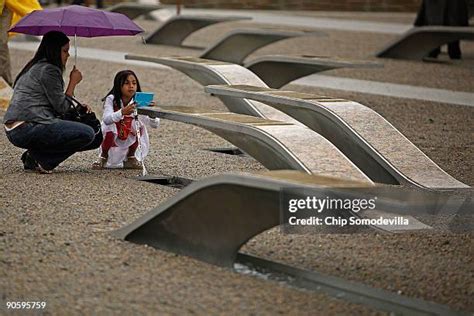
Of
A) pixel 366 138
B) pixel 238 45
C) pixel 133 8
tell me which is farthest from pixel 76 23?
pixel 133 8

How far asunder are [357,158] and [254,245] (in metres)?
1.85

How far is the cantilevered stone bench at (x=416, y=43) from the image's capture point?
15342 mm

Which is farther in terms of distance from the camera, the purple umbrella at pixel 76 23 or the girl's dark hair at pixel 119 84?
the girl's dark hair at pixel 119 84

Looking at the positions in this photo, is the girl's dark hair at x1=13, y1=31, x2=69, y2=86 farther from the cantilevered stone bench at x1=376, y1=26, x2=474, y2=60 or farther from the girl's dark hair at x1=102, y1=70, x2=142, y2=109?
the cantilevered stone bench at x1=376, y1=26, x2=474, y2=60

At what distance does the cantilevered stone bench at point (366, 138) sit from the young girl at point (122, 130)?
63 centimetres

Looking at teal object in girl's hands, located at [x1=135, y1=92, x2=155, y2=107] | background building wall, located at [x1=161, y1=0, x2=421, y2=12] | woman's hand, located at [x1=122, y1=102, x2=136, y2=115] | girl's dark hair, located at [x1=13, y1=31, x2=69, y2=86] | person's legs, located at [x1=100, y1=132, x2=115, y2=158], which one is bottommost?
background building wall, located at [x1=161, y1=0, x2=421, y2=12]

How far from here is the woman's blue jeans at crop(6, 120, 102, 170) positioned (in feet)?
25.6

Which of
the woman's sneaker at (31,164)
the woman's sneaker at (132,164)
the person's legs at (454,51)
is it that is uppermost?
the woman's sneaker at (31,164)

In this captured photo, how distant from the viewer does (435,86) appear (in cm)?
1366

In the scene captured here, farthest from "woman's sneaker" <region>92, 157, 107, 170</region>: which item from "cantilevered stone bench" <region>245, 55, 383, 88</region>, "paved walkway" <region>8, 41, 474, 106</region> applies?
"paved walkway" <region>8, 41, 474, 106</region>

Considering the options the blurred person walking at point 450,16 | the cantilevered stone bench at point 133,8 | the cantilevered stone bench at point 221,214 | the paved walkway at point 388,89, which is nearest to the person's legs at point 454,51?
the blurred person walking at point 450,16

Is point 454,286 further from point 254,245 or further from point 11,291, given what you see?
point 11,291

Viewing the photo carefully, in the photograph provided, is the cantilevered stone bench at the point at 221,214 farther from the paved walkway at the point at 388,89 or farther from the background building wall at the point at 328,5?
the background building wall at the point at 328,5

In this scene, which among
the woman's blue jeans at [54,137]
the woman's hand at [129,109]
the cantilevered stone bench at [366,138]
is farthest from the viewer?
the woman's hand at [129,109]
